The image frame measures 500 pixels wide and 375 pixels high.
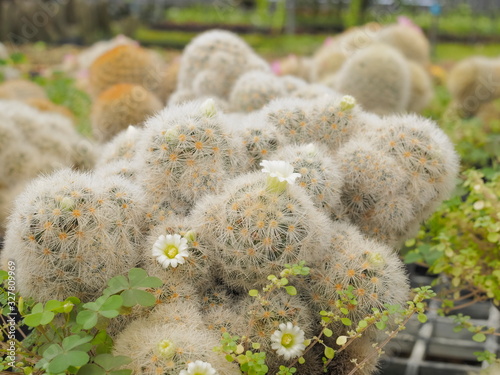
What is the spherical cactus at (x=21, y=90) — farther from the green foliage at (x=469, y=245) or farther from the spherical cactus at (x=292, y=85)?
the green foliage at (x=469, y=245)

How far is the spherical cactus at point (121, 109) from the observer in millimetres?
2342

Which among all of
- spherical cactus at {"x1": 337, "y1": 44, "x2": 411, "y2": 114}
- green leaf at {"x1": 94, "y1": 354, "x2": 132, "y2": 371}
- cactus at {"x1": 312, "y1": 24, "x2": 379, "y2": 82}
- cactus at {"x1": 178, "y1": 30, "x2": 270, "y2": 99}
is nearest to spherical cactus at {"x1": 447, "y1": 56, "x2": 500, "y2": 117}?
cactus at {"x1": 312, "y1": 24, "x2": 379, "y2": 82}

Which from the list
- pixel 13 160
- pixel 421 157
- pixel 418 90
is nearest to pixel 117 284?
pixel 421 157

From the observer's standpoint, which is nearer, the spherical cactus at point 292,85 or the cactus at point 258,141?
the cactus at point 258,141

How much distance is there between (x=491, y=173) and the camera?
197 centimetres

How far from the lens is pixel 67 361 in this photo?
3.30 feet

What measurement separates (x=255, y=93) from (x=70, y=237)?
3.22ft

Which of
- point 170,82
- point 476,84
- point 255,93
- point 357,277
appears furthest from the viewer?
point 476,84

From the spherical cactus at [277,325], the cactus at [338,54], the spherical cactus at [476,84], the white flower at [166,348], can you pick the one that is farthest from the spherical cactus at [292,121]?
the spherical cactus at [476,84]

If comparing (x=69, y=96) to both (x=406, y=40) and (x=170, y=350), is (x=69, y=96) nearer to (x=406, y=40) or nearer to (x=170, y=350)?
(x=406, y=40)

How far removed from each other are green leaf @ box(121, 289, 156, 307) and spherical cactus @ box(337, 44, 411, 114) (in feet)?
5.83

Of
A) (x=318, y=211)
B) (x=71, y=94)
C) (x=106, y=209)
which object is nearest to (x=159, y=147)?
(x=106, y=209)

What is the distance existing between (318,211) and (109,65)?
185 cm

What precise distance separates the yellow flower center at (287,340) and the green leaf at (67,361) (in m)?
0.40
